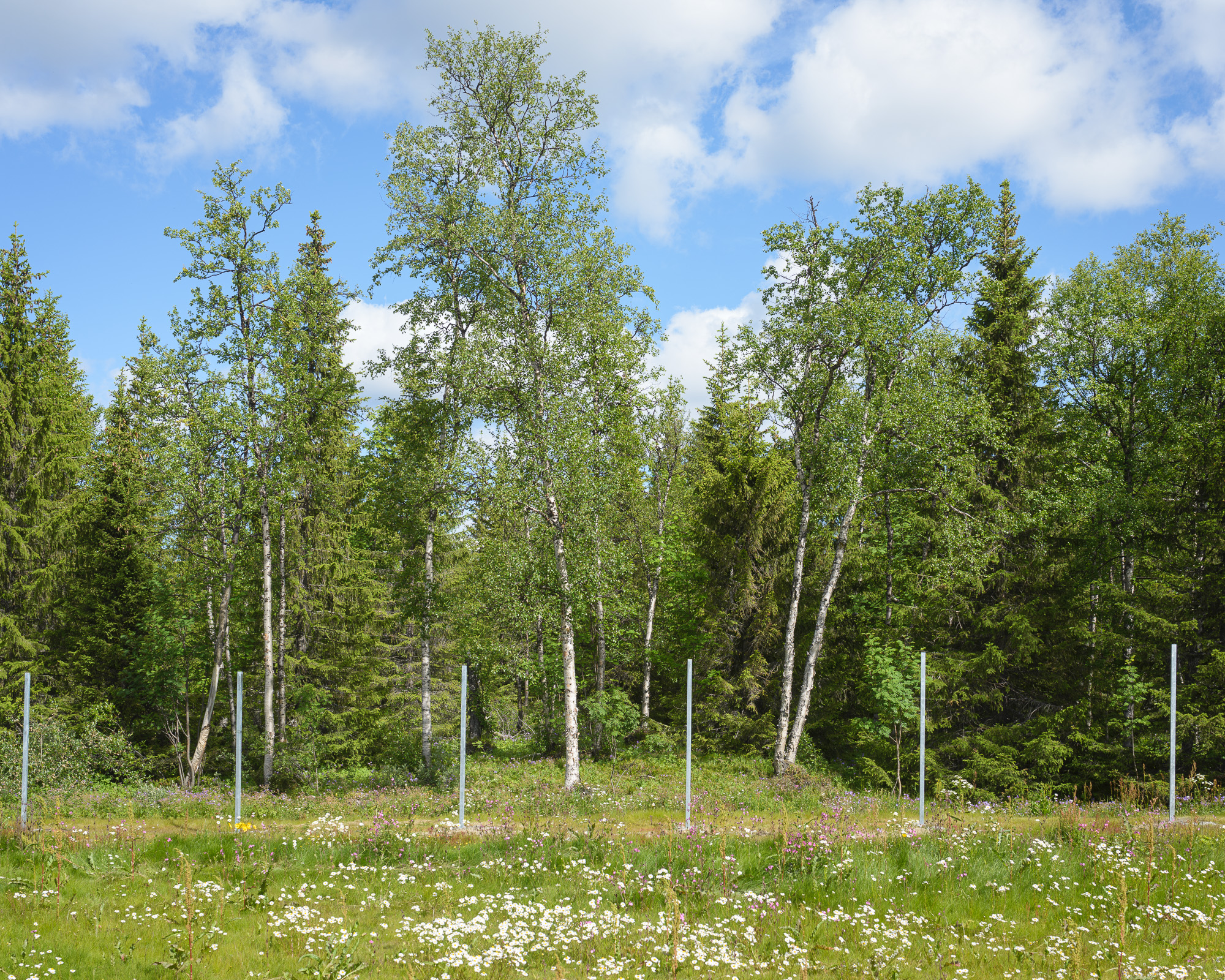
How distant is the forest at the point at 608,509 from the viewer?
17.8m

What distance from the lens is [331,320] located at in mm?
25016

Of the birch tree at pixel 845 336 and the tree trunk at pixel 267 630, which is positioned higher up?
the birch tree at pixel 845 336

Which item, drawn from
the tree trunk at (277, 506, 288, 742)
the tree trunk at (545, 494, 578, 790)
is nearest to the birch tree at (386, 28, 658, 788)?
the tree trunk at (545, 494, 578, 790)

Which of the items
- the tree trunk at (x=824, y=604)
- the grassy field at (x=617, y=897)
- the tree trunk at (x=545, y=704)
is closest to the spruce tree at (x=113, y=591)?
the tree trunk at (x=545, y=704)

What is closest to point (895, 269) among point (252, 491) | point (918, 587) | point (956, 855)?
point (918, 587)

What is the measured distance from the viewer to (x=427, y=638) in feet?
70.2

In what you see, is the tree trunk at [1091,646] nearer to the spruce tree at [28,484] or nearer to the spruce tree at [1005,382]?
the spruce tree at [1005,382]

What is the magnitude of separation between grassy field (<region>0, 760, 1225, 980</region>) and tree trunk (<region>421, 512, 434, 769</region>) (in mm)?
8737

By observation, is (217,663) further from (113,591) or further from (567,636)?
(567,636)

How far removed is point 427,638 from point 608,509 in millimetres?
6111

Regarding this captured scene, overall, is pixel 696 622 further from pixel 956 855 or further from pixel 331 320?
pixel 956 855

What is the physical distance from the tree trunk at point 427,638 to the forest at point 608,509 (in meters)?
0.09

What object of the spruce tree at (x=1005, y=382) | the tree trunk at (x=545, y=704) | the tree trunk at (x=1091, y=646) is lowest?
the tree trunk at (x=545, y=704)

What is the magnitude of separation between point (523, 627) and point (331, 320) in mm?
12106
